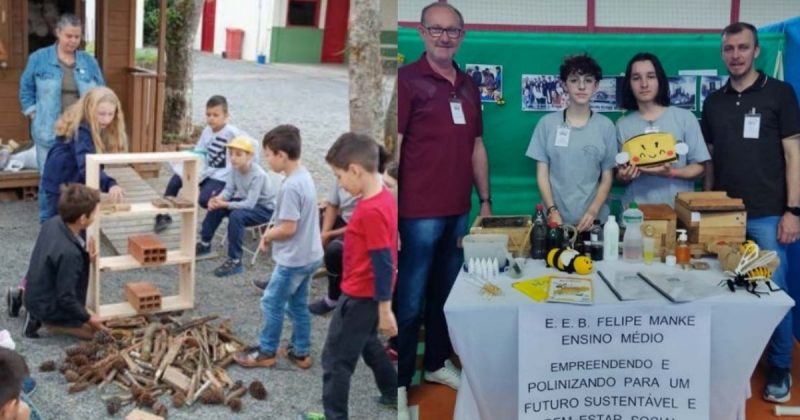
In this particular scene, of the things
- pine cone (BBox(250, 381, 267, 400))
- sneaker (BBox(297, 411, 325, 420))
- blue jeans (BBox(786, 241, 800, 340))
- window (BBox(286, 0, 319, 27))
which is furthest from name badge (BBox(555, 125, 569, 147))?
window (BBox(286, 0, 319, 27))

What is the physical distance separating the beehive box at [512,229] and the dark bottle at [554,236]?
0.15 ft

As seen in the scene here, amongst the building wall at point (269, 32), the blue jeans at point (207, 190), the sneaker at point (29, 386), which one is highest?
the building wall at point (269, 32)

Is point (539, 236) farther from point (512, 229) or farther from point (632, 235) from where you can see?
point (632, 235)

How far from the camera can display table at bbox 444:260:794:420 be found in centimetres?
236

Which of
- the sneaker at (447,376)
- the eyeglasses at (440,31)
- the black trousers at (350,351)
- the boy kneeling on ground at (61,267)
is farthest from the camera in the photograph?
the boy kneeling on ground at (61,267)

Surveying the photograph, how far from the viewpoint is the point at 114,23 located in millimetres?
6738

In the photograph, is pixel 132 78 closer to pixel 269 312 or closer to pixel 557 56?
pixel 269 312

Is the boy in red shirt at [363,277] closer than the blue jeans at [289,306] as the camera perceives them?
Yes

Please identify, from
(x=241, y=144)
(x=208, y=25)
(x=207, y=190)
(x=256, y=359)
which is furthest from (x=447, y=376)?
(x=208, y=25)

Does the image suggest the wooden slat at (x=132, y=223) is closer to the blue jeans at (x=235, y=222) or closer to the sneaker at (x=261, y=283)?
the blue jeans at (x=235, y=222)

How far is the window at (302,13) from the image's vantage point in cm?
1351

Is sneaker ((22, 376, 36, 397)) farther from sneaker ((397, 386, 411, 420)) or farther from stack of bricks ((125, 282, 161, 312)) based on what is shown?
sneaker ((397, 386, 411, 420))

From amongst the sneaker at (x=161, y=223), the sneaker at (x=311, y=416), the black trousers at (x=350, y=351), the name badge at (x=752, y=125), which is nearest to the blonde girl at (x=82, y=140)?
the sneaker at (x=161, y=223)

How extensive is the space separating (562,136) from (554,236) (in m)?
0.24
